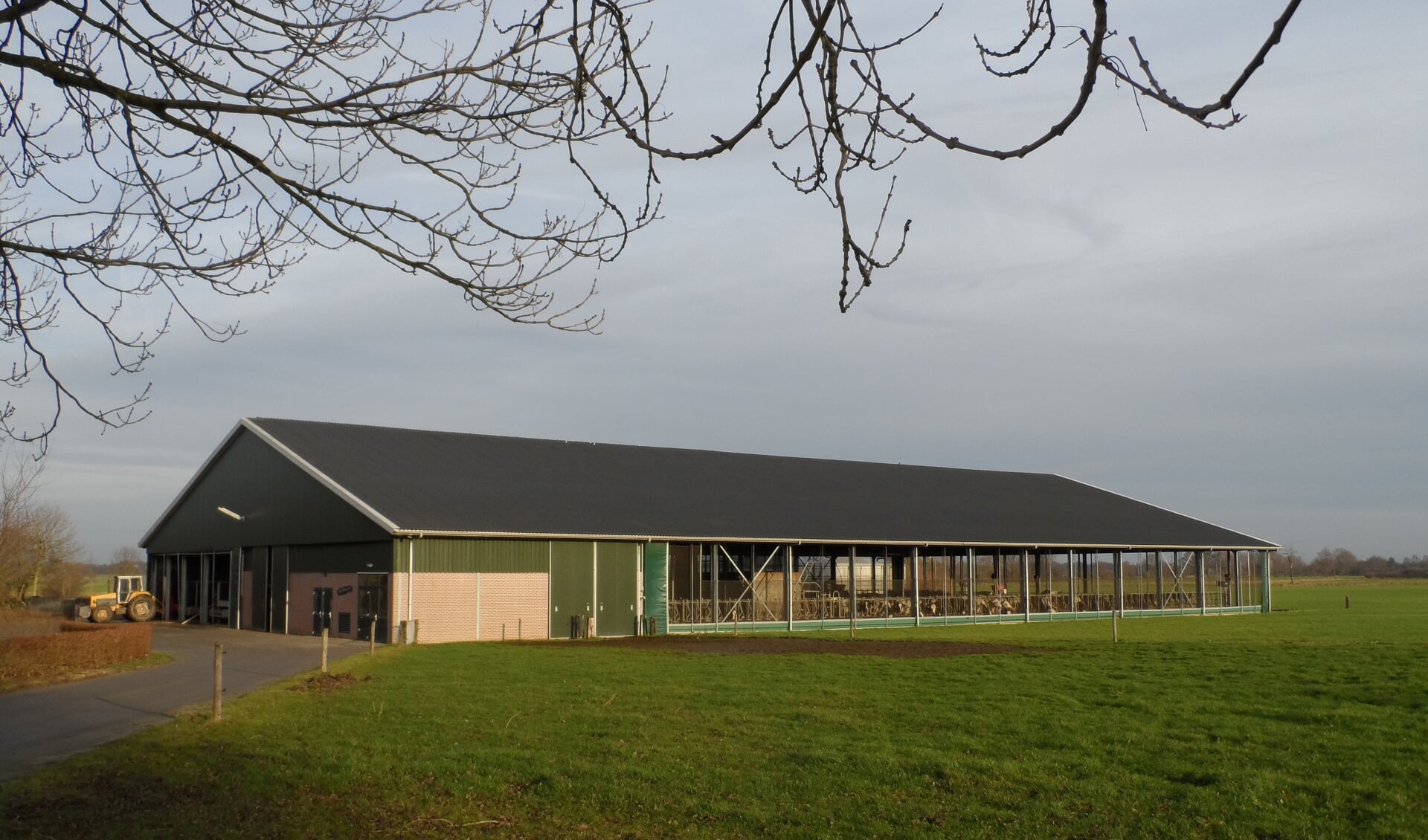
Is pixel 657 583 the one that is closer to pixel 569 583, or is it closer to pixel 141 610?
pixel 569 583

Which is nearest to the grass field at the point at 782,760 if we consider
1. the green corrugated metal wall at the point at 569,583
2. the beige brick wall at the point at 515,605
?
the beige brick wall at the point at 515,605

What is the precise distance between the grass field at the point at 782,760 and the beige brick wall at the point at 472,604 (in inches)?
472

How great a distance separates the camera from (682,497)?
132ft

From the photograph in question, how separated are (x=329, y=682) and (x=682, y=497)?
71.6 feet

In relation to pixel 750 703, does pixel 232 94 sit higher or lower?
higher

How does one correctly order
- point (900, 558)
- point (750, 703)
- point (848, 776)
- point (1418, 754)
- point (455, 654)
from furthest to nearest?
point (900, 558) < point (455, 654) < point (750, 703) < point (1418, 754) < point (848, 776)

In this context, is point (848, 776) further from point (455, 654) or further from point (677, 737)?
point (455, 654)

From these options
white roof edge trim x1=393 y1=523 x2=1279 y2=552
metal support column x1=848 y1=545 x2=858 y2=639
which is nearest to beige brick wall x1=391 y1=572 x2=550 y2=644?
white roof edge trim x1=393 y1=523 x2=1279 y2=552

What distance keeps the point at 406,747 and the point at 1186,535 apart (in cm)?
4236

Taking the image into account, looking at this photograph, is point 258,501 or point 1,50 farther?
point 258,501

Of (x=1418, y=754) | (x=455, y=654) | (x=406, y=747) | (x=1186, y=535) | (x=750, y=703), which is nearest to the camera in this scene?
(x=1418, y=754)

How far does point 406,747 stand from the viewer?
12.4 m

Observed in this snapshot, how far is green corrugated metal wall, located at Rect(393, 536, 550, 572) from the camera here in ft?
103

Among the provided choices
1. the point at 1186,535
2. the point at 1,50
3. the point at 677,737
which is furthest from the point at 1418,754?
the point at 1186,535
